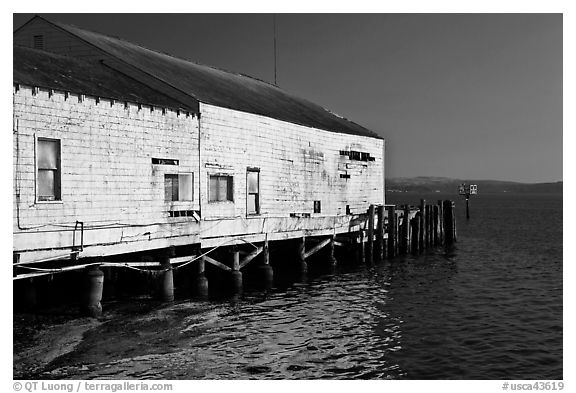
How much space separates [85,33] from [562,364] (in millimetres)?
22139

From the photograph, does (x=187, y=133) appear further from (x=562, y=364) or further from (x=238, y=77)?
(x=238, y=77)

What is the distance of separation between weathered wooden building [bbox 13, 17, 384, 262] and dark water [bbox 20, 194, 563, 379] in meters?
2.45

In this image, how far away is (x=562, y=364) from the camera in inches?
606

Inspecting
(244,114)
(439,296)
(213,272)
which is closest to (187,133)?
(244,114)

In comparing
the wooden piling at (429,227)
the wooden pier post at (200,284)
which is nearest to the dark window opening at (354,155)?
the wooden piling at (429,227)

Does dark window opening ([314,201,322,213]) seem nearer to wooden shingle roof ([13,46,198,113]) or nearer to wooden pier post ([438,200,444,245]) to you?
wooden shingle roof ([13,46,198,113])

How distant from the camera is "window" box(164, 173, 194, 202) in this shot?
68.4ft

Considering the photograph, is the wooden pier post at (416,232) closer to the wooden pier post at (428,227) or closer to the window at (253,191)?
the wooden pier post at (428,227)

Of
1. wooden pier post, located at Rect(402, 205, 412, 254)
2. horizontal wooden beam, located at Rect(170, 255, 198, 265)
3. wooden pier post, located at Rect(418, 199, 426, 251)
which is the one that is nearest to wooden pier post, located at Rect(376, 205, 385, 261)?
wooden pier post, located at Rect(402, 205, 412, 254)

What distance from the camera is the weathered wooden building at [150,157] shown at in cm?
1673

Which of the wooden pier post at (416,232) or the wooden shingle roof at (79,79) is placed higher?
the wooden shingle roof at (79,79)

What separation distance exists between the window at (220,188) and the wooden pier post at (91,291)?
666 centimetres

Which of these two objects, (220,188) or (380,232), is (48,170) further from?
(380,232)

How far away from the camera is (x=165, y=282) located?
63.4 ft
